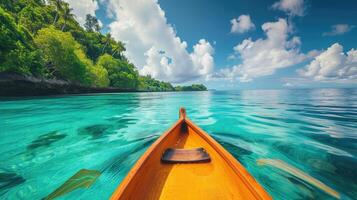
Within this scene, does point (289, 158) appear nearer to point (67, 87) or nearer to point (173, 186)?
point (173, 186)

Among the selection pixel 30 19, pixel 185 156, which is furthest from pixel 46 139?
pixel 30 19

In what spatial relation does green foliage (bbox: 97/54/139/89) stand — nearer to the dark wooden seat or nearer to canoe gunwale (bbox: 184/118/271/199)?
the dark wooden seat

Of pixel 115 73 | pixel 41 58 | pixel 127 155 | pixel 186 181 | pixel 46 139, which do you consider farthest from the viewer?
pixel 115 73

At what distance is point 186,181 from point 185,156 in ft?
2.20

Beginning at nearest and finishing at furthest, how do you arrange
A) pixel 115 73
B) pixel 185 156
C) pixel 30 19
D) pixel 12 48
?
pixel 185 156 → pixel 12 48 → pixel 30 19 → pixel 115 73

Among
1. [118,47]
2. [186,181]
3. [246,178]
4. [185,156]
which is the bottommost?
[186,181]

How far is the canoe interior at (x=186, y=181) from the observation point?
70.6 inches

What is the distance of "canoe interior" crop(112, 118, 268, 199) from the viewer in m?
1.79

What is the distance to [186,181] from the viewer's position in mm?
2346

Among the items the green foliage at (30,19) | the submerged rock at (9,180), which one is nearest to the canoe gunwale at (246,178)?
the submerged rock at (9,180)

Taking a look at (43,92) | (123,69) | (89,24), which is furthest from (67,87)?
(89,24)

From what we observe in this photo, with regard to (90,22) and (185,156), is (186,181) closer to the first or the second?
(185,156)

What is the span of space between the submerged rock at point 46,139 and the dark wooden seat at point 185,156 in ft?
13.4

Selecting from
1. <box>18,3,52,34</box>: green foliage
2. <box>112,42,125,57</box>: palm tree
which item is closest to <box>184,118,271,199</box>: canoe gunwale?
<box>18,3,52,34</box>: green foliage
